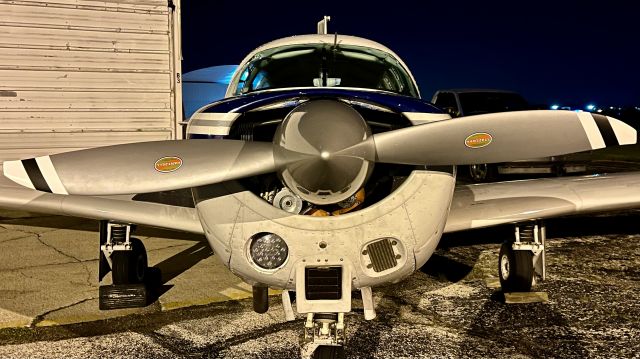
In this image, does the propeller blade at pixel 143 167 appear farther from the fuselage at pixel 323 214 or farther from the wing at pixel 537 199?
the wing at pixel 537 199

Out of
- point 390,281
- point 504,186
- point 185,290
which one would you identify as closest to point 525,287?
point 504,186

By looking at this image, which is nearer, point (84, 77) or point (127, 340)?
point (127, 340)

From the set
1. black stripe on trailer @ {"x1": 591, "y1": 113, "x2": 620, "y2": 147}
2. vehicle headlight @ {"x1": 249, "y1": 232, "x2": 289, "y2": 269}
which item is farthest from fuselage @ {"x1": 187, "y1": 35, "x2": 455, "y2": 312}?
black stripe on trailer @ {"x1": 591, "y1": 113, "x2": 620, "y2": 147}

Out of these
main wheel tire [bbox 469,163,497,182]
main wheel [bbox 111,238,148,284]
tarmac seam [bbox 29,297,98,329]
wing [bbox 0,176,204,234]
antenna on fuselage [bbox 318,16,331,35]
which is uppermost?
antenna on fuselage [bbox 318,16,331,35]

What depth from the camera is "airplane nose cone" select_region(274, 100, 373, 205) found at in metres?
2.78

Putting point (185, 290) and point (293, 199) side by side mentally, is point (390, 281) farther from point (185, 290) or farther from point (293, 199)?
point (185, 290)

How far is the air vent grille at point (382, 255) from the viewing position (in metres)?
3.39

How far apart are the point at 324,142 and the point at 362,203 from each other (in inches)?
36.0

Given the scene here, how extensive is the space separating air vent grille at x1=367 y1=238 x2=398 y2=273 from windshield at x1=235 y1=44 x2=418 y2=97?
1.89 m

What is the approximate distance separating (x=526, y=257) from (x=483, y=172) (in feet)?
25.4

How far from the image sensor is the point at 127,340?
4.45 metres

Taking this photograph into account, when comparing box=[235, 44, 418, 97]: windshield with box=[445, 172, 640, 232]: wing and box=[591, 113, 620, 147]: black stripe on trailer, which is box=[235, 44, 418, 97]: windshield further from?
box=[591, 113, 620, 147]: black stripe on trailer

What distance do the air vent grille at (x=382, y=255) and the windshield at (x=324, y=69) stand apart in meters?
1.89

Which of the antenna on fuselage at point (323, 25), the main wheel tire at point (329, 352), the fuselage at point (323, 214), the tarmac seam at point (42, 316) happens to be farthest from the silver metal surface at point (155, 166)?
the antenna on fuselage at point (323, 25)
